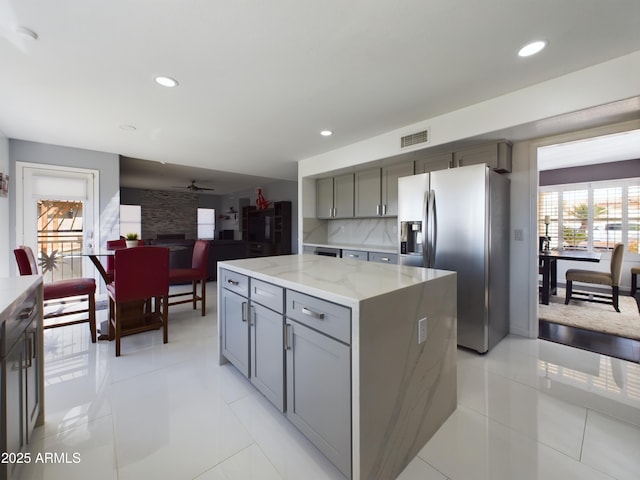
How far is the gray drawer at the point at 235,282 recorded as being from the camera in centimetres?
201

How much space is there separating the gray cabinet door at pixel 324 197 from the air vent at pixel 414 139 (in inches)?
69.2

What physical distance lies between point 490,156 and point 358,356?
275cm

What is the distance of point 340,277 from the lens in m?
1.68

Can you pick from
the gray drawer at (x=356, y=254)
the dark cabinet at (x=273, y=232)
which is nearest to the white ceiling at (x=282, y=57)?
the gray drawer at (x=356, y=254)

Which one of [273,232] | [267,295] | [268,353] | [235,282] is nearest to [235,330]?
[235,282]

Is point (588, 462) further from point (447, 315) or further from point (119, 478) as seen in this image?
point (119, 478)

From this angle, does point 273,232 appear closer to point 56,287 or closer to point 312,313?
point 56,287

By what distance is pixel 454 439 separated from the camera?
1.57m

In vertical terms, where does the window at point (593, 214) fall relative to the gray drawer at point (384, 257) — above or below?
above

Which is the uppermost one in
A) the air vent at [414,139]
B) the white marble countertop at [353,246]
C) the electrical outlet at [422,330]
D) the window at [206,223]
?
the air vent at [414,139]

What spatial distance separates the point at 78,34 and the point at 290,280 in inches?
78.8

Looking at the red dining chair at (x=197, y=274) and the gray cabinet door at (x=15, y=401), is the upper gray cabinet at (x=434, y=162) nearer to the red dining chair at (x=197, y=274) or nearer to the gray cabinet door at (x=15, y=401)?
the red dining chair at (x=197, y=274)

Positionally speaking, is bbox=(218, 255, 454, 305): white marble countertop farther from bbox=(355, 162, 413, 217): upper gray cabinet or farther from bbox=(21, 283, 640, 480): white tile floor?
bbox=(355, 162, 413, 217): upper gray cabinet

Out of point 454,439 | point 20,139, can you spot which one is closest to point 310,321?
point 454,439
